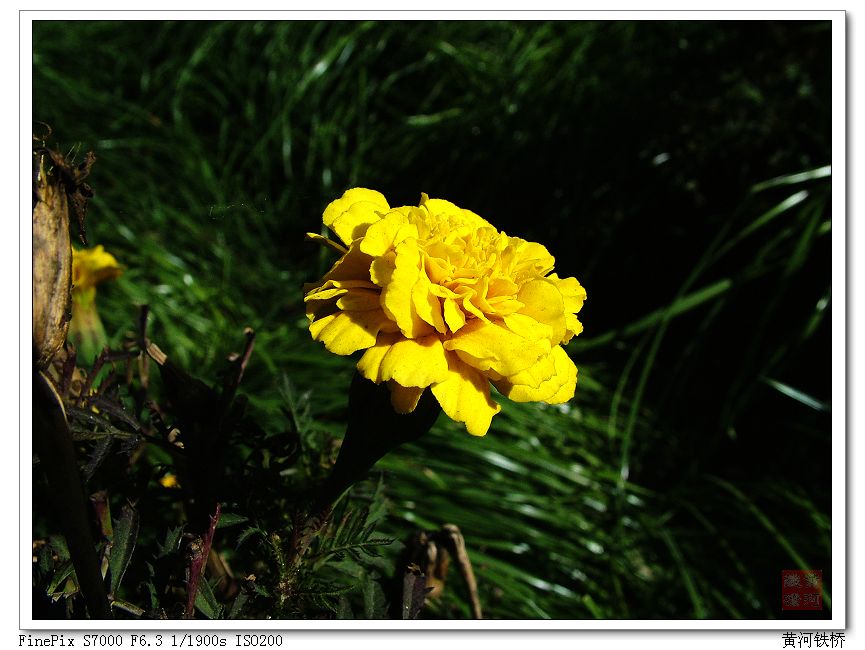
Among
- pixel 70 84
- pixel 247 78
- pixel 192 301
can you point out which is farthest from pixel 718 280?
pixel 70 84

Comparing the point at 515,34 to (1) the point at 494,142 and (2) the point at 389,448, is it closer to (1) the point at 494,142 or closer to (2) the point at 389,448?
(1) the point at 494,142

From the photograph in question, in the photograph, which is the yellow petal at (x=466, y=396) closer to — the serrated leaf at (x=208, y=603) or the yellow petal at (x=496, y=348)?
the yellow petal at (x=496, y=348)

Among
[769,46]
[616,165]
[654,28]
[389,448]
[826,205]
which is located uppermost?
[654,28]

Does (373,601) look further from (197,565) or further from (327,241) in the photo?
(327,241)

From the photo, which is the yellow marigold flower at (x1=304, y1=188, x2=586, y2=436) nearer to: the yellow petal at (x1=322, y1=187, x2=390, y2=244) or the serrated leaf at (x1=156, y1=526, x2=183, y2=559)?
the yellow petal at (x1=322, y1=187, x2=390, y2=244)

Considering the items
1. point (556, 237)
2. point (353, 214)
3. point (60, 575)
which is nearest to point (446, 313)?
point (353, 214)

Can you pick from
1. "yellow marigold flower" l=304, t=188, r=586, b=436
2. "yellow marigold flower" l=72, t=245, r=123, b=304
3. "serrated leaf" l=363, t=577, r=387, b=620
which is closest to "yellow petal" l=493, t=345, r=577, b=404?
"yellow marigold flower" l=304, t=188, r=586, b=436
